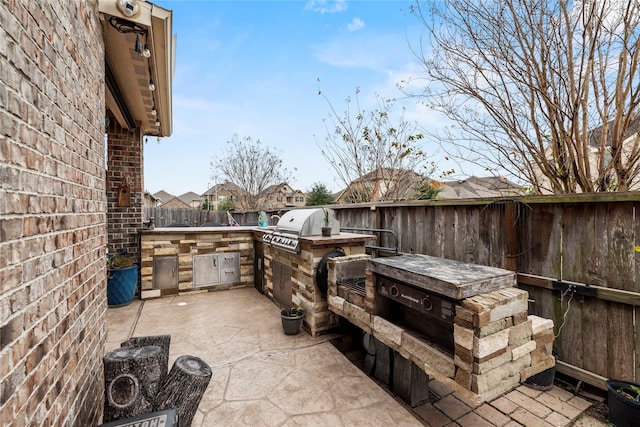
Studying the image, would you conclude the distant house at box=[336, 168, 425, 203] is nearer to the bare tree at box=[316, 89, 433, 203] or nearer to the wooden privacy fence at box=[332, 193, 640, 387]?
the bare tree at box=[316, 89, 433, 203]

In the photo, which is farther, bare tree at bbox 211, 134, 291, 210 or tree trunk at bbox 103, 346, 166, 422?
bare tree at bbox 211, 134, 291, 210

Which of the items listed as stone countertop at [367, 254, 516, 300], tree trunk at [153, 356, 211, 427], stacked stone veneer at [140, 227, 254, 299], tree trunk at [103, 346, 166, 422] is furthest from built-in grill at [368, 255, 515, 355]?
stacked stone veneer at [140, 227, 254, 299]

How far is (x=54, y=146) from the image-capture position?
1396 millimetres

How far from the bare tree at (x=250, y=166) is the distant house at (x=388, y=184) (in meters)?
9.55

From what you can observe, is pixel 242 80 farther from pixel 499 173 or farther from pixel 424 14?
pixel 499 173

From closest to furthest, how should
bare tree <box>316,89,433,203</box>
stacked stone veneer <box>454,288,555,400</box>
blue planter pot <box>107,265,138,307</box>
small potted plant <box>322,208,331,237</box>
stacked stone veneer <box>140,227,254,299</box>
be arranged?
stacked stone veneer <box>454,288,555,400</box>
small potted plant <box>322,208,331,237</box>
blue planter pot <box>107,265,138,307</box>
stacked stone veneer <box>140,227,254,299</box>
bare tree <box>316,89,433,203</box>

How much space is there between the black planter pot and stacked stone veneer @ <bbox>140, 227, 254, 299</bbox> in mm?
5012

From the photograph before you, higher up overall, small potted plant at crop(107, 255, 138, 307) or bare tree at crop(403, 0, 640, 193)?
bare tree at crop(403, 0, 640, 193)

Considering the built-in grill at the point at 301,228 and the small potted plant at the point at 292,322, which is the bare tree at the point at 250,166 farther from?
the small potted plant at the point at 292,322

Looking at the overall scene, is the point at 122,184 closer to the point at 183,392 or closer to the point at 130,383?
the point at 130,383

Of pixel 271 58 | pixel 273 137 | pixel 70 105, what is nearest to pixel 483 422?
pixel 70 105

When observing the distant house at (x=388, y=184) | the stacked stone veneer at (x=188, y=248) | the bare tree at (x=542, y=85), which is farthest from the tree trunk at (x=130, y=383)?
the distant house at (x=388, y=184)

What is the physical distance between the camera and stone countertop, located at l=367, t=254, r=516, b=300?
183 cm

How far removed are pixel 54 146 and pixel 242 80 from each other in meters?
8.16
